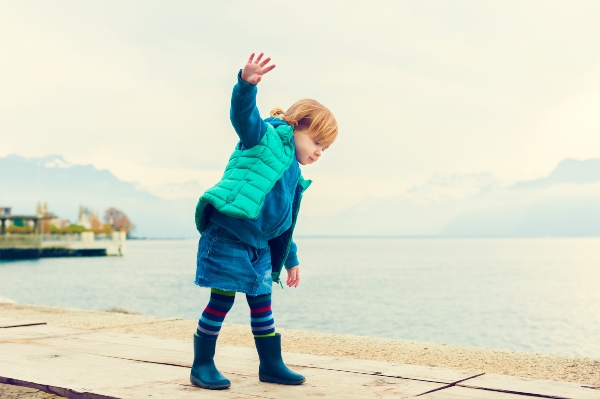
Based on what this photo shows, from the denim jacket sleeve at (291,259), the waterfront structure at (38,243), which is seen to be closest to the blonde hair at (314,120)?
the denim jacket sleeve at (291,259)

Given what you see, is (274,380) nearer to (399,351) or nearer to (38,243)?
(399,351)

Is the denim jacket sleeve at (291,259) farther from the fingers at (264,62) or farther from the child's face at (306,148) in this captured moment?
the fingers at (264,62)

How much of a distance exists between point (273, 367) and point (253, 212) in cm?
78

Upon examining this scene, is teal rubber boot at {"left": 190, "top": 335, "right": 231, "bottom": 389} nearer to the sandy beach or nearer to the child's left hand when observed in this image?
the child's left hand

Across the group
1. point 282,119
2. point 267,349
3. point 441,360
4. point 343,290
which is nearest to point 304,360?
point 267,349

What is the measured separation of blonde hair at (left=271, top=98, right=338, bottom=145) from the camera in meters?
3.28

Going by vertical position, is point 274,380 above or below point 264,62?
below

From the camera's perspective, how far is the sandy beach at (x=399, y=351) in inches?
165

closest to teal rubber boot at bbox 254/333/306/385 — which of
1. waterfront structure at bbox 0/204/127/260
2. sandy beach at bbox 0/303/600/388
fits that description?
sandy beach at bbox 0/303/600/388

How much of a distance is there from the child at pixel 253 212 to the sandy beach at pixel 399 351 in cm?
155

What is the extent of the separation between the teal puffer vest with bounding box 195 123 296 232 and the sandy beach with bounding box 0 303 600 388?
6.23 feet

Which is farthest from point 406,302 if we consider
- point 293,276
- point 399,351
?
point 293,276

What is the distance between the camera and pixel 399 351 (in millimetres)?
4906

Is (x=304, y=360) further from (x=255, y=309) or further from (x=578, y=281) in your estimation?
(x=578, y=281)
